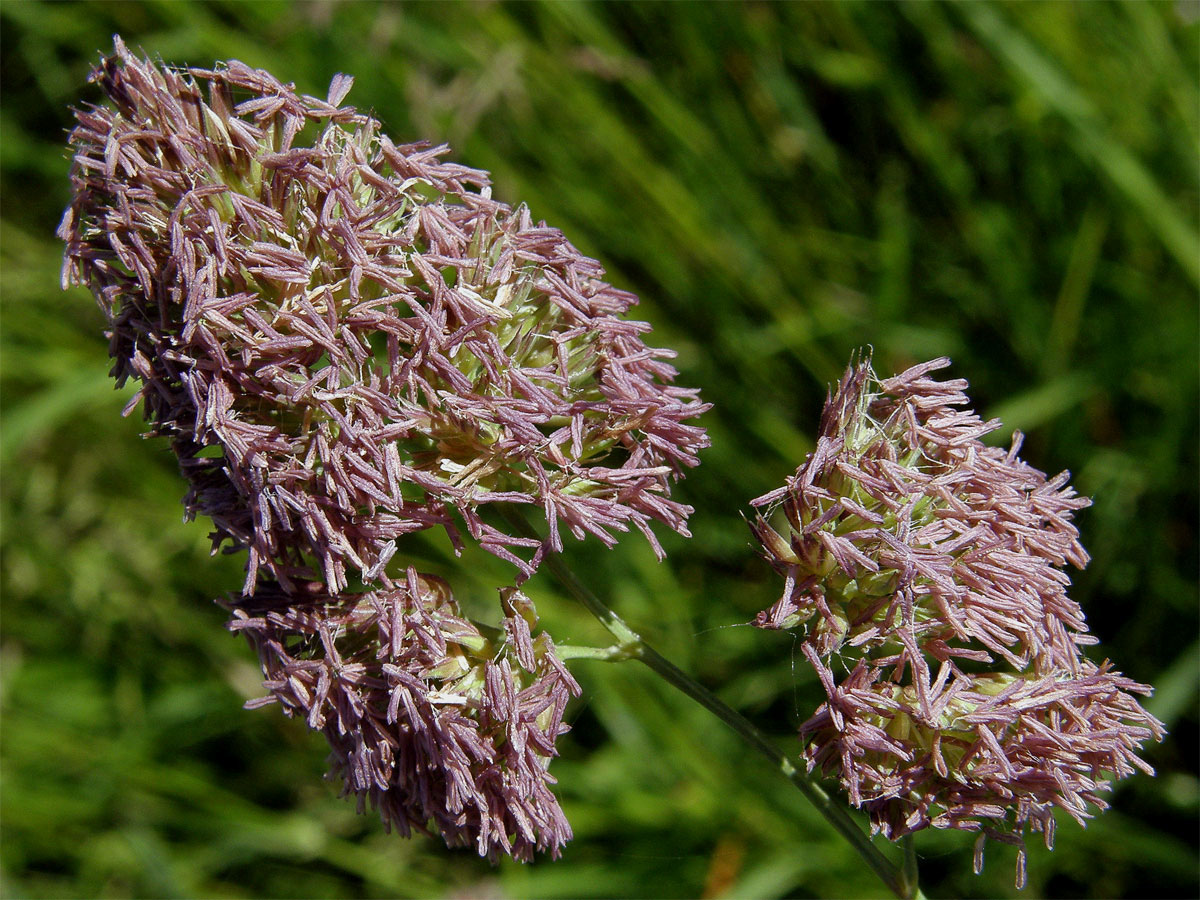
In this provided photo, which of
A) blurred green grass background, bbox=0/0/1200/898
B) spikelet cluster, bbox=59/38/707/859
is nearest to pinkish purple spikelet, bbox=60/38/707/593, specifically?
spikelet cluster, bbox=59/38/707/859

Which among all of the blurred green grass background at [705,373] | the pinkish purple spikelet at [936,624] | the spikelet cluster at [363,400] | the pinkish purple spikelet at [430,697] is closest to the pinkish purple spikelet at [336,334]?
the spikelet cluster at [363,400]

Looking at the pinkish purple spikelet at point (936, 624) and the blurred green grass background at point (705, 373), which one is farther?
the blurred green grass background at point (705, 373)

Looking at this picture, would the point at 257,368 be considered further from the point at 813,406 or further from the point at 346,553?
the point at 813,406

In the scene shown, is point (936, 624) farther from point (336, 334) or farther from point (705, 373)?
point (705, 373)

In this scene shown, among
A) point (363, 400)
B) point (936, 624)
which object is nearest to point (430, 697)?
point (363, 400)

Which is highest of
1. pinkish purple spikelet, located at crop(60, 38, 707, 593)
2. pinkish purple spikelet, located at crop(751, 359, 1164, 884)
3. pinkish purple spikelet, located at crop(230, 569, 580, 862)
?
pinkish purple spikelet, located at crop(751, 359, 1164, 884)

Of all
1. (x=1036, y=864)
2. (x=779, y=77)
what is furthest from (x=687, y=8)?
(x=1036, y=864)

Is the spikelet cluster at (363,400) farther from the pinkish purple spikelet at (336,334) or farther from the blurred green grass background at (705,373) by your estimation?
the blurred green grass background at (705,373)

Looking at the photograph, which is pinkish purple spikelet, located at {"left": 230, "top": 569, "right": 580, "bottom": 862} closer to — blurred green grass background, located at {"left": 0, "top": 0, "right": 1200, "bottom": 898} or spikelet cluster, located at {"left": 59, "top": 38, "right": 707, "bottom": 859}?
spikelet cluster, located at {"left": 59, "top": 38, "right": 707, "bottom": 859}
